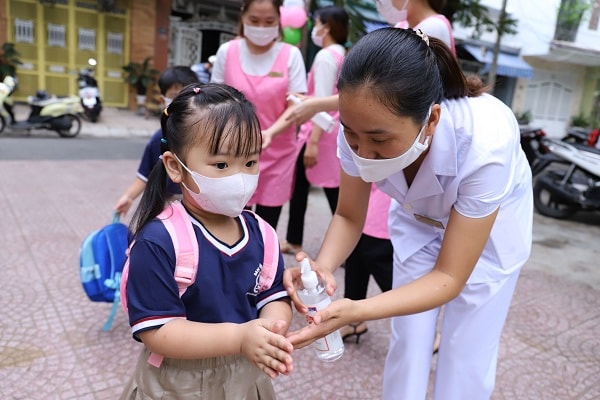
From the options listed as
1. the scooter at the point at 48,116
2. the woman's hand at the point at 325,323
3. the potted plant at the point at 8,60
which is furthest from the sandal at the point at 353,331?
the potted plant at the point at 8,60

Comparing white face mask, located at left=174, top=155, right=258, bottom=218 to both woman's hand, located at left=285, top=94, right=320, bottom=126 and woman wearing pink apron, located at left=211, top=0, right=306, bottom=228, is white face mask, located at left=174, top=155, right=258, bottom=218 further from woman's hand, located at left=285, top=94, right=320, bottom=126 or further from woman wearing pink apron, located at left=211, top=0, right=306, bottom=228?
woman wearing pink apron, located at left=211, top=0, right=306, bottom=228

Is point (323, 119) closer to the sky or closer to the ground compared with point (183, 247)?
closer to the sky

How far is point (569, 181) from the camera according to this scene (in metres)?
5.63

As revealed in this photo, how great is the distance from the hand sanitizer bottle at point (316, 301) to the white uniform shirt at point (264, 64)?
164cm

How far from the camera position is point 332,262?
1.60 meters

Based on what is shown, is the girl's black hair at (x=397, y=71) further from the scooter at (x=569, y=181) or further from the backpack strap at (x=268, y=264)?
the scooter at (x=569, y=181)

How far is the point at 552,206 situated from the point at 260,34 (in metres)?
4.75

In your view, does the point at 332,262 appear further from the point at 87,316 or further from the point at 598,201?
the point at 598,201

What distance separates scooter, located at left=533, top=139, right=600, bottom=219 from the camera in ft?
17.7

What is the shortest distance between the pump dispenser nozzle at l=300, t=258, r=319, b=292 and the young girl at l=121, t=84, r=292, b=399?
0.42ft

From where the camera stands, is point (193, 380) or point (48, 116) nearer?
point (193, 380)

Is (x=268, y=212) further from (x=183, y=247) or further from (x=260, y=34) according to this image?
(x=183, y=247)

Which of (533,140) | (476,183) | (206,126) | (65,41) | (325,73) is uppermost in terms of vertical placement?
(65,41)

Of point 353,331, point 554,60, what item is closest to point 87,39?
point 353,331
